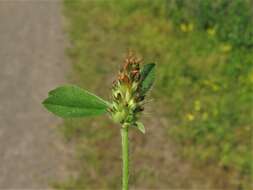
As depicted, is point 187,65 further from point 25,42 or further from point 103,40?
point 25,42

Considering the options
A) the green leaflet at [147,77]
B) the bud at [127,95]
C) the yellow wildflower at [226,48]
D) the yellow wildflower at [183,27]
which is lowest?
the bud at [127,95]

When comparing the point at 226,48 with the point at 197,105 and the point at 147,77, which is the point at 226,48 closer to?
the point at 197,105

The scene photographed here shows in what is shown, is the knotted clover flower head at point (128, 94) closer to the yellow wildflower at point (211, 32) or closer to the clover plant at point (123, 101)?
the clover plant at point (123, 101)

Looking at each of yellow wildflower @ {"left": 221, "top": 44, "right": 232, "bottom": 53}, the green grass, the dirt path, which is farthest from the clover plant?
yellow wildflower @ {"left": 221, "top": 44, "right": 232, "bottom": 53}

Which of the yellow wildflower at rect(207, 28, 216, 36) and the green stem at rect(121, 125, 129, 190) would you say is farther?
the yellow wildflower at rect(207, 28, 216, 36)

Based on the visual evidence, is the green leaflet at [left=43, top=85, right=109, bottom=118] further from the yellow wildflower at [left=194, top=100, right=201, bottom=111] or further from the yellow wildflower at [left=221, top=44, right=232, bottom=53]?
the yellow wildflower at [left=221, top=44, right=232, bottom=53]

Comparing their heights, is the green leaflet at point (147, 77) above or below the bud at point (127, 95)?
above

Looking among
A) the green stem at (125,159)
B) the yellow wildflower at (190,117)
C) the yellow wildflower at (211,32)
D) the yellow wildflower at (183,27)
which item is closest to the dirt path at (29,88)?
the yellow wildflower at (190,117)
